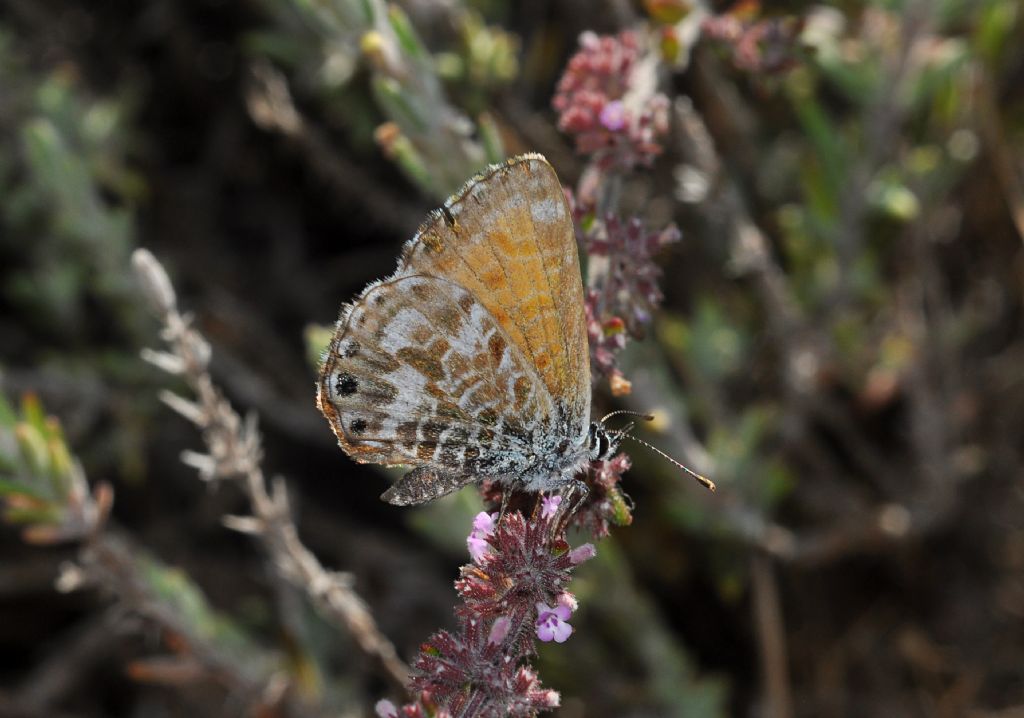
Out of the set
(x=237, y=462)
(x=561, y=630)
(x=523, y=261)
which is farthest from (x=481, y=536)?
(x=237, y=462)

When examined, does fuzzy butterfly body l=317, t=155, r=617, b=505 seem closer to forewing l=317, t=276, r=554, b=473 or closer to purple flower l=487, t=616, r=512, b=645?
forewing l=317, t=276, r=554, b=473

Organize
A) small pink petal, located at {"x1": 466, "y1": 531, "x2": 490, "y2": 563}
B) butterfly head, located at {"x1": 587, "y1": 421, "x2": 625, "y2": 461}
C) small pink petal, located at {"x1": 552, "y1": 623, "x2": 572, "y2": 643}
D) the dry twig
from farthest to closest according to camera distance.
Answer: the dry twig → butterfly head, located at {"x1": 587, "y1": 421, "x2": 625, "y2": 461} → small pink petal, located at {"x1": 466, "y1": 531, "x2": 490, "y2": 563} → small pink petal, located at {"x1": 552, "y1": 623, "x2": 572, "y2": 643}

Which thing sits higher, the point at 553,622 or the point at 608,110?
the point at 608,110

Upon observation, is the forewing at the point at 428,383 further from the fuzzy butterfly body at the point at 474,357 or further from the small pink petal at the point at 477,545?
the small pink petal at the point at 477,545

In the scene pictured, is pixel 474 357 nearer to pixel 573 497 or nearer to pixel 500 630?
pixel 573 497

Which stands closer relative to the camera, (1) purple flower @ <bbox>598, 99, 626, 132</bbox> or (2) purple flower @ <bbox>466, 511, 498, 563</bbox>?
(2) purple flower @ <bbox>466, 511, 498, 563</bbox>

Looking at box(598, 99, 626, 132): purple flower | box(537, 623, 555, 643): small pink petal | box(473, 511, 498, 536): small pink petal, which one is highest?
box(598, 99, 626, 132): purple flower

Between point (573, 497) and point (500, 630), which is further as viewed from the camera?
point (573, 497)

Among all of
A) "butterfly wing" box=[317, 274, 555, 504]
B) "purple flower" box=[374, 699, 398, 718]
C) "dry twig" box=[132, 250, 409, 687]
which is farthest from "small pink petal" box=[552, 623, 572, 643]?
"dry twig" box=[132, 250, 409, 687]
